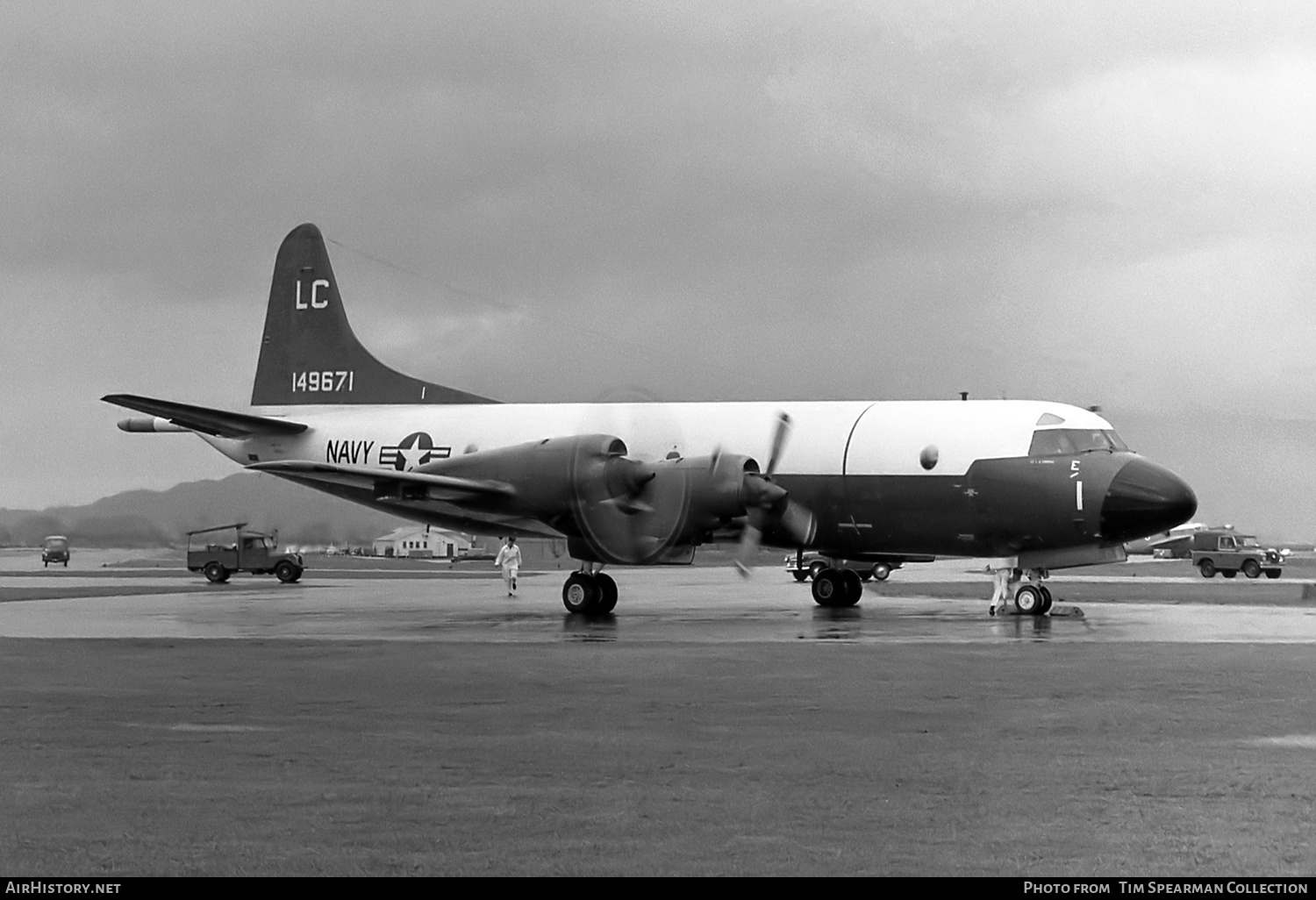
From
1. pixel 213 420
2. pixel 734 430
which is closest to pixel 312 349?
pixel 213 420

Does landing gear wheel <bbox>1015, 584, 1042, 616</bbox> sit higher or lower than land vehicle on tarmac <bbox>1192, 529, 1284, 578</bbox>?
lower

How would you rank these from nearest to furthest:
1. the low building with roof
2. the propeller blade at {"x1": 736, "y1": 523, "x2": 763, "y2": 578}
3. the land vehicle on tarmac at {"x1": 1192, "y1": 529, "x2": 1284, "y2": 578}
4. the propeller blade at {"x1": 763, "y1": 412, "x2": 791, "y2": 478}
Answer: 1. the propeller blade at {"x1": 736, "y1": 523, "x2": 763, "y2": 578}
2. the propeller blade at {"x1": 763, "y1": 412, "x2": 791, "y2": 478}
3. the land vehicle on tarmac at {"x1": 1192, "y1": 529, "x2": 1284, "y2": 578}
4. the low building with roof

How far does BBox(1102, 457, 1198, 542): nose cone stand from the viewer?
28.0 meters

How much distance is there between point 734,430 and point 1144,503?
8.90 m

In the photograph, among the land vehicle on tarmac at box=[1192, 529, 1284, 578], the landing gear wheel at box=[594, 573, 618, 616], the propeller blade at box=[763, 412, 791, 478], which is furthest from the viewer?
the land vehicle on tarmac at box=[1192, 529, 1284, 578]

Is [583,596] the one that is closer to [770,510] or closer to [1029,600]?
[770,510]

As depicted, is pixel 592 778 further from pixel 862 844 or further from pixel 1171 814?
pixel 1171 814

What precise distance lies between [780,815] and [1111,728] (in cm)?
512

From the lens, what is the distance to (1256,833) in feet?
28.5

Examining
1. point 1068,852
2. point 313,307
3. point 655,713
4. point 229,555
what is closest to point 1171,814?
point 1068,852

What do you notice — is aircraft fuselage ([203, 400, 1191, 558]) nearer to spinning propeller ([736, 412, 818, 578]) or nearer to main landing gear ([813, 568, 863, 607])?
spinning propeller ([736, 412, 818, 578])

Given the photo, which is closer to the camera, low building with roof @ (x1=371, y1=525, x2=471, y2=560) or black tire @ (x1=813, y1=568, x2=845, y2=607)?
black tire @ (x1=813, y1=568, x2=845, y2=607)

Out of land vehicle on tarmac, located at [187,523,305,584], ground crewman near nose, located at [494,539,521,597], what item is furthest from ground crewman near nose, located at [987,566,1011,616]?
land vehicle on tarmac, located at [187,523,305,584]

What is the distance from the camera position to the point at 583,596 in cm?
3000
